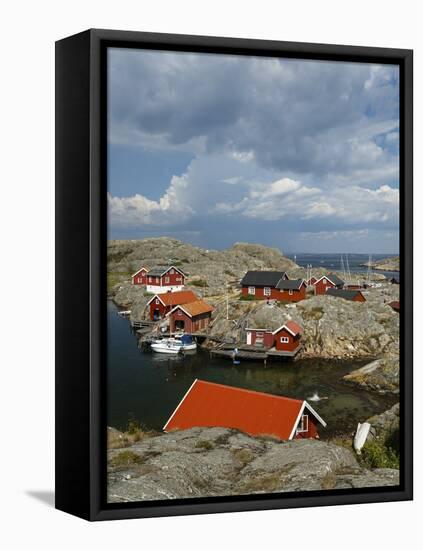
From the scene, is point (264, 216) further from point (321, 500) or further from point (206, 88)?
point (321, 500)

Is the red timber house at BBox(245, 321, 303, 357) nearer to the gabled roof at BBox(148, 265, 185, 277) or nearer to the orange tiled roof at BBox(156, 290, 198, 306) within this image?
the orange tiled roof at BBox(156, 290, 198, 306)

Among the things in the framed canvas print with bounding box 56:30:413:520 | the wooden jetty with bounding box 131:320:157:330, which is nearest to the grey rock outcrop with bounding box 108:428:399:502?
the framed canvas print with bounding box 56:30:413:520

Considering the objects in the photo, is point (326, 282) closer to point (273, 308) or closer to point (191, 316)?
point (273, 308)

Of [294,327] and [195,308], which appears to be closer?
[195,308]

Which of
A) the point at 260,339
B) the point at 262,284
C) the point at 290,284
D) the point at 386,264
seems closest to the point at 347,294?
the point at 386,264

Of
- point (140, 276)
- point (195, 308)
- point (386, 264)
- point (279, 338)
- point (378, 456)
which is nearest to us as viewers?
point (140, 276)

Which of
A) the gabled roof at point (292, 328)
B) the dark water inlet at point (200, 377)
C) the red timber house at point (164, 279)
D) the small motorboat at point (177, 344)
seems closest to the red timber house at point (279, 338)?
the gabled roof at point (292, 328)
